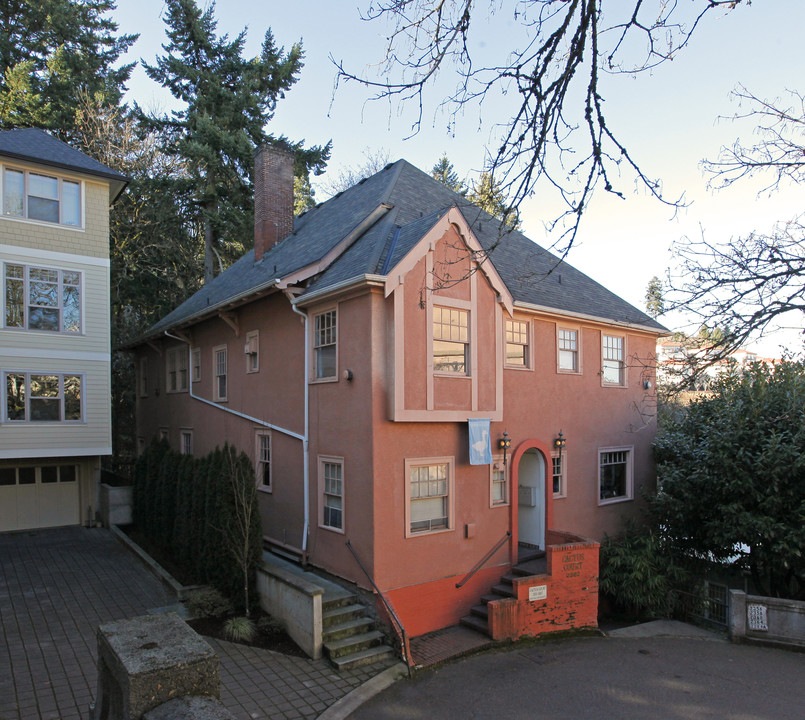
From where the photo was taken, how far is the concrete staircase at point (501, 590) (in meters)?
11.4

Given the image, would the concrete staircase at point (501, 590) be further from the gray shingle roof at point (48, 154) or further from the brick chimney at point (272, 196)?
the gray shingle roof at point (48, 154)

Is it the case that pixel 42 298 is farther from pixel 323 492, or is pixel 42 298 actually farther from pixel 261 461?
pixel 323 492

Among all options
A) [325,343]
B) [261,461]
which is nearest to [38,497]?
[261,461]

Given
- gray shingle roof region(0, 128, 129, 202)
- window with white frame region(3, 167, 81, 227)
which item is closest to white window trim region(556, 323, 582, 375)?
gray shingle roof region(0, 128, 129, 202)

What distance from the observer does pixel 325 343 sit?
12117 millimetres

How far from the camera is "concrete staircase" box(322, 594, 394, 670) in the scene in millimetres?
9580

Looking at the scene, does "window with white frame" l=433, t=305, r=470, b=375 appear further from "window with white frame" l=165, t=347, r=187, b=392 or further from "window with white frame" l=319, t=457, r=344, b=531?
"window with white frame" l=165, t=347, r=187, b=392

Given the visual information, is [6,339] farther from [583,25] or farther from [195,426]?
[583,25]

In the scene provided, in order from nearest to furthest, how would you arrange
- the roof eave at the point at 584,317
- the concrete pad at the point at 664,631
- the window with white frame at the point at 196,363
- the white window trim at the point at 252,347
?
the concrete pad at the point at 664,631 → the roof eave at the point at 584,317 → the white window trim at the point at 252,347 → the window with white frame at the point at 196,363

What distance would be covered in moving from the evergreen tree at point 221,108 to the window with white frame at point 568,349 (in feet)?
56.0

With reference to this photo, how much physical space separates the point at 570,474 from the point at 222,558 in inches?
328

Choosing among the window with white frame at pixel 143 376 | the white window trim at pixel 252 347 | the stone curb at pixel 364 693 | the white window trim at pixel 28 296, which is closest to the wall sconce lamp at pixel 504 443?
the stone curb at pixel 364 693

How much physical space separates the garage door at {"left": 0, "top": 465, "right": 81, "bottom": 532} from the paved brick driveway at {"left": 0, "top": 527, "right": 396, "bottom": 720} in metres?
3.55

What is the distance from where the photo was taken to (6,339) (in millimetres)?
15297
